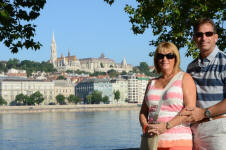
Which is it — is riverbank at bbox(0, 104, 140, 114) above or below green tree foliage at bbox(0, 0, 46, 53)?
below

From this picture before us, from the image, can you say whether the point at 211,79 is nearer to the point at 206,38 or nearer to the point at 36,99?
the point at 206,38

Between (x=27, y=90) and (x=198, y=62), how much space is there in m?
88.4

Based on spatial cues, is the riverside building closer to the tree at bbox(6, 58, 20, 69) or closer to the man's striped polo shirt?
the tree at bbox(6, 58, 20, 69)

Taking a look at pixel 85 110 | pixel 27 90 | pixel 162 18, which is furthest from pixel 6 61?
pixel 162 18

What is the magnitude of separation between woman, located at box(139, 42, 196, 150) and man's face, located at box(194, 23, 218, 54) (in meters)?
0.14

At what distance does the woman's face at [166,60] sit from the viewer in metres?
2.29

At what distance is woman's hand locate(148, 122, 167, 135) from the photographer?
2150mm

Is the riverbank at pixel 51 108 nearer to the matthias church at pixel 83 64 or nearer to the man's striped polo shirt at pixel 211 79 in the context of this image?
the matthias church at pixel 83 64

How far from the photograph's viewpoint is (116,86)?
95000 millimetres

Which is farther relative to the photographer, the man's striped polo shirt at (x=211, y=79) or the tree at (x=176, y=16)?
the tree at (x=176, y=16)

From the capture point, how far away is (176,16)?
5941 millimetres

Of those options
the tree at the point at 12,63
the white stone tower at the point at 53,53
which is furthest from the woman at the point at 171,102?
the white stone tower at the point at 53,53

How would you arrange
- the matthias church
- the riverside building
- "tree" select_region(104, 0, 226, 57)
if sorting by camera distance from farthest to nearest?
1. the matthias church
2. the riverside building
3. "tree" select_region(104, 0, 226, 57)

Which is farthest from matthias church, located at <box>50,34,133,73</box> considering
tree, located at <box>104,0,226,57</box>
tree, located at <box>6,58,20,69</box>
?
tree, located at <box>104,0,226,57</box>
